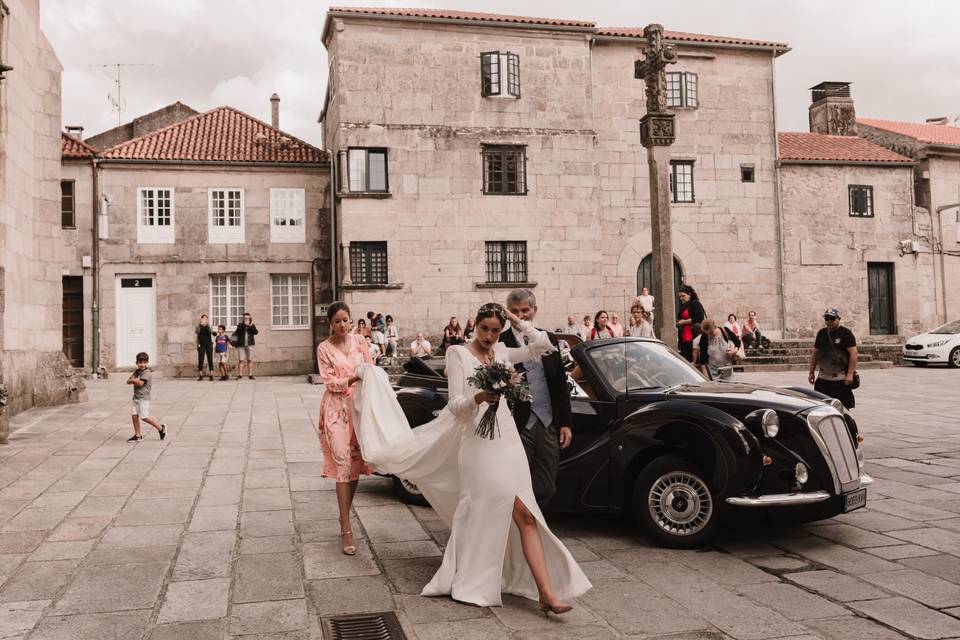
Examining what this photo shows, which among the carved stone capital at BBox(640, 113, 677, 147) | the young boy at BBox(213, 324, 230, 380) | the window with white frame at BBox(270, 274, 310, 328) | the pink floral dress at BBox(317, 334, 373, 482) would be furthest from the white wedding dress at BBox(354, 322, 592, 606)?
the window with white frame at BBox(270, 274, 310, 328)

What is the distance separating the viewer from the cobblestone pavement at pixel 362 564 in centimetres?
478

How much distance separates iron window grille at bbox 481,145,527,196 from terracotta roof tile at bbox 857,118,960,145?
16.5 meters

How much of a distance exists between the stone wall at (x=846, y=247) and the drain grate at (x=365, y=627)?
87.2ft

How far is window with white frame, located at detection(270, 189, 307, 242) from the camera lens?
27.1 m

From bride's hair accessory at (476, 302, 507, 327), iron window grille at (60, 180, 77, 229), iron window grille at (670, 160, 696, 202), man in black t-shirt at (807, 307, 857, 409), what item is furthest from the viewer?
iron window grille at (670, 160, 696, 202)

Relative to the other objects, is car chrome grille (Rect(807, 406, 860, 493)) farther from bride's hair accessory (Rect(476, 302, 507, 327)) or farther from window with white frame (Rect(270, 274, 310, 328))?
window with white frame (Rect(270, 274, 310, 328))

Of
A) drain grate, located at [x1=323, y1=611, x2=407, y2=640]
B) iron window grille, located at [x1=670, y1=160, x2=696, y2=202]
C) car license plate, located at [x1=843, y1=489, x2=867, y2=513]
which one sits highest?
iron window grille, located at [x1=670, y1=160, x2=696, y2=202]

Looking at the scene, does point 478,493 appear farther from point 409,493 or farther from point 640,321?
point 640,321

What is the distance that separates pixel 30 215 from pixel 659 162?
39.1ft

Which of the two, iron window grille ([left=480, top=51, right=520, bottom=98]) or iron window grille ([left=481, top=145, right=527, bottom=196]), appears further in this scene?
iron window grille ([left=481, top=145, right=527, bottom=196])

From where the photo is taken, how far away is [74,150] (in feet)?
86.9

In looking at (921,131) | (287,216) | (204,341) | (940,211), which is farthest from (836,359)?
(921,131)

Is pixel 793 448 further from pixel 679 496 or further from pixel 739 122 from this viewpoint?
pixel 739 122

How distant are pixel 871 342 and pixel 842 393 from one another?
70.4 feet
